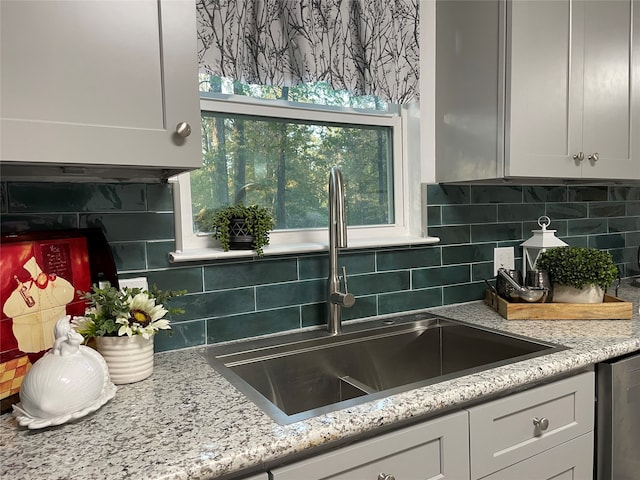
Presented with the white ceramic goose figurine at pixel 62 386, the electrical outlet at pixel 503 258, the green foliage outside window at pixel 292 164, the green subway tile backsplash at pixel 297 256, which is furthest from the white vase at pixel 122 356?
the electrical outlet at pixel 503 258

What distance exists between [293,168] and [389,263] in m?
0.49

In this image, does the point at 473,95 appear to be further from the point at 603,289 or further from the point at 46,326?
the point at 46,326

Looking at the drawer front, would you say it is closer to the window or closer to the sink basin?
the sink basin

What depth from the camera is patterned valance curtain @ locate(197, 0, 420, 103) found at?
143 centimetres

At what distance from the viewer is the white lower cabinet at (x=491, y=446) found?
0.90 m

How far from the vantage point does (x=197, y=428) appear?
867 mm

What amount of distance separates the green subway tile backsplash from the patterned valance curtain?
438 millimetres

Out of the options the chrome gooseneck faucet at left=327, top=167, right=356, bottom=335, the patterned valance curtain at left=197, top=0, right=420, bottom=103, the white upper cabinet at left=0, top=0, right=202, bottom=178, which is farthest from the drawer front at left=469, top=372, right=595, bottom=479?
the patterned valance curtain at left=197, top=0, right=420, bottom=103

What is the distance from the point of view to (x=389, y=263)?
5.69 feet

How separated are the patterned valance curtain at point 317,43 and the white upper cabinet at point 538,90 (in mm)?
183

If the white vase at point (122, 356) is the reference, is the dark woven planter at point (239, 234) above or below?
above

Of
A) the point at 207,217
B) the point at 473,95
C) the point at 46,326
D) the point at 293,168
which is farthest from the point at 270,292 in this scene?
the point at 473,95

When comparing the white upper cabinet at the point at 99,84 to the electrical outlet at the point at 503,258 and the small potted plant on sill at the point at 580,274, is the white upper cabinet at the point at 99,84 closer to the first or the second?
the small potted plant on sill at the point at 580,274

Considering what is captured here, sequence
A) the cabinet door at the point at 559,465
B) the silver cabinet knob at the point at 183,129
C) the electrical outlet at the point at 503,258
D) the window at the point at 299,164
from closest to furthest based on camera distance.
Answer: the silver cabinet knob at the point at 183,129
the cabinet door at the point at 559,465
the window at the point at 299,164
the electrical outlet at the point at 503,258
